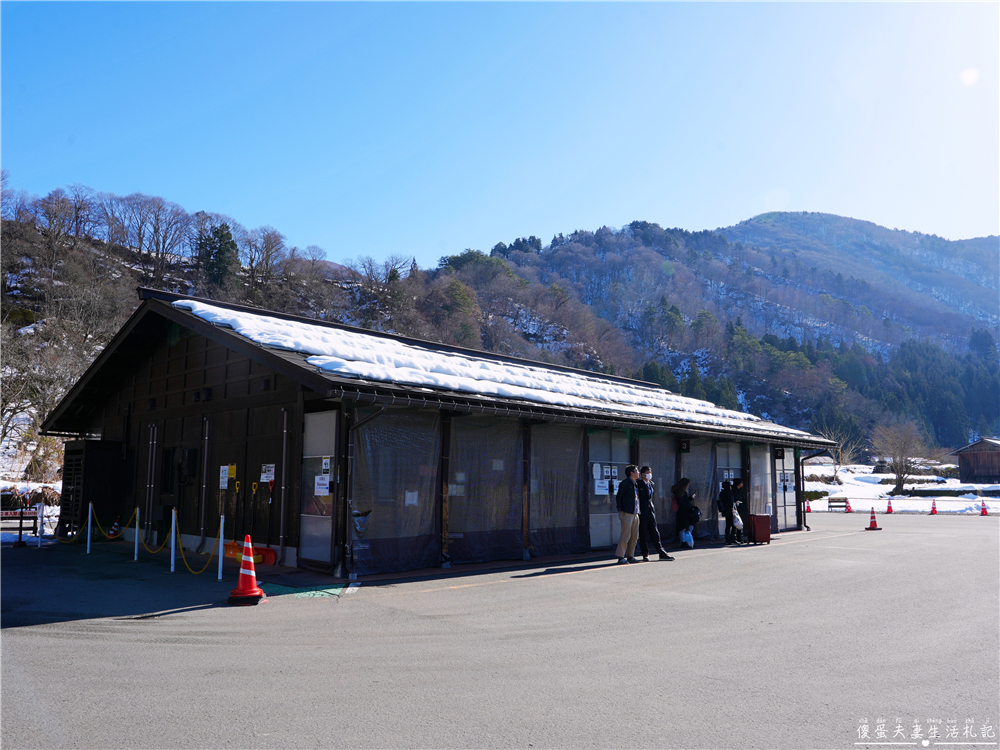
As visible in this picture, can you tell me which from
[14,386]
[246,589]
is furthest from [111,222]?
[246,589]

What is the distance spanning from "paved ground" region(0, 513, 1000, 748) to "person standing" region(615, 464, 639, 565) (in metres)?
1.86

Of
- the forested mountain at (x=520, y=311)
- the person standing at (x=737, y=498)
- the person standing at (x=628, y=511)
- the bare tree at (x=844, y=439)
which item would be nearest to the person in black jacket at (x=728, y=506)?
the person standing at (x=737, y=498)

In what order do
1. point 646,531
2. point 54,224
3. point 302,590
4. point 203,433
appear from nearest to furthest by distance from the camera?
point 302,590
point 646,531
point 203,433
point 54,224

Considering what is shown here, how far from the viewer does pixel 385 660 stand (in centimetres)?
588

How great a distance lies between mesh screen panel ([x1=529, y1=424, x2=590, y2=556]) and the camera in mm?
13555

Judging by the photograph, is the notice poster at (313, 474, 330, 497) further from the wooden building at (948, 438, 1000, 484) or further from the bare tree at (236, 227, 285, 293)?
the wooden building at (948, 438, 1000, 484)

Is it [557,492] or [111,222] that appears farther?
[111,222]

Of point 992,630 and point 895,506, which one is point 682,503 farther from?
point 895,506

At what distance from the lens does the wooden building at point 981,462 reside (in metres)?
58.0

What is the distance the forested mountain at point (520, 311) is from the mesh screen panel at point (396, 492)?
84.6ft

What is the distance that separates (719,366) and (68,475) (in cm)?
11881

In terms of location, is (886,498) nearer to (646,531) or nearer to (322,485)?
(646,531)

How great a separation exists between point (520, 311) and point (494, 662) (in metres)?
87.7

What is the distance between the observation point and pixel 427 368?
12.8 metres
